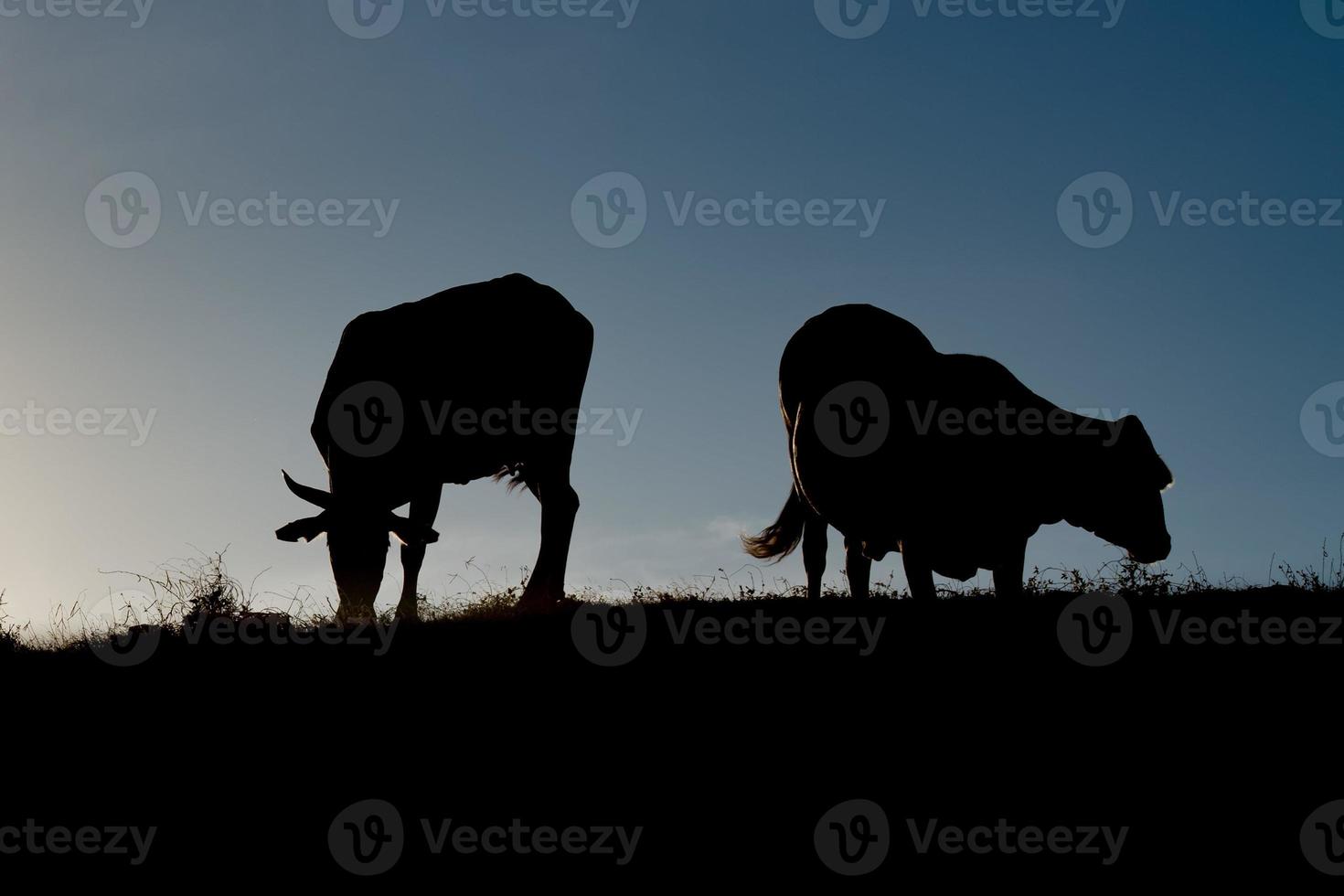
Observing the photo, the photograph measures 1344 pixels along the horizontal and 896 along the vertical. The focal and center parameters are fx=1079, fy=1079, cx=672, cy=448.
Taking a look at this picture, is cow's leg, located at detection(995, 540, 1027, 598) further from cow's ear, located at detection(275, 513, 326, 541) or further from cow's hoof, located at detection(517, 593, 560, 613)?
cow's ear, located at detection(275, 513, 326, 541)

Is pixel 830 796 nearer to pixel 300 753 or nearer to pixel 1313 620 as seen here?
pixel 300 753

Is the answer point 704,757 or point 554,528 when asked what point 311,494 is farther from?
point 704,757

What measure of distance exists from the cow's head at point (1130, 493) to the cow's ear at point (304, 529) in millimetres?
6957

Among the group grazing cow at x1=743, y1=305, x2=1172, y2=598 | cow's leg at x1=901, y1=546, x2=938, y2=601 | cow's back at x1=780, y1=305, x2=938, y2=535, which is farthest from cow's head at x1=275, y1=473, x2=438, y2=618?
cow's leg at x1=901, y1=546, x2=938, y2=601

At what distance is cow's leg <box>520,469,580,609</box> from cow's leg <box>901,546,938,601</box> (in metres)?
3.67

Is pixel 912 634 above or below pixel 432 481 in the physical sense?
below

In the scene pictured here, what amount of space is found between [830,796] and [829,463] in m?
5.55

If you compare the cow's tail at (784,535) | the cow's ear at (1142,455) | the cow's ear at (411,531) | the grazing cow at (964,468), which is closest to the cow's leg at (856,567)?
the grazing cow at (964,468)

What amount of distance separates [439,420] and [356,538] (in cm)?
194

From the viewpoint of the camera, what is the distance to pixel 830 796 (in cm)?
543

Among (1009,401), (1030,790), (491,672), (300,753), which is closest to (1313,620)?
(1009,401)

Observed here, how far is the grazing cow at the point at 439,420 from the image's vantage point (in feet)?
33.2

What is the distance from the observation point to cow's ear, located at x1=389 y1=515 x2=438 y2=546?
10125 millimetres

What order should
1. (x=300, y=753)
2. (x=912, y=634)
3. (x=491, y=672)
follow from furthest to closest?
(x=912, y=634) → (x=491, y=672) → (x=300, y=753)
